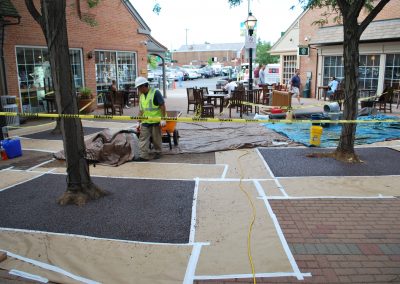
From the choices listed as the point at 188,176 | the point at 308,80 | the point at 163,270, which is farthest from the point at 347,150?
the point at 308,80

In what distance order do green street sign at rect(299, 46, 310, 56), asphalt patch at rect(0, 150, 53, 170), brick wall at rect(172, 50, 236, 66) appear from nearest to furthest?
asphalt patch at rect(0, 150, 53, 170) → green street sign at rect(299, 46, 310, 56) → brick wall at rect(172, 50, 236, 66)

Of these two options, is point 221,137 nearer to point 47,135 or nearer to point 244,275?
point 47,135

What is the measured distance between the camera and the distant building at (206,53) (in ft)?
331

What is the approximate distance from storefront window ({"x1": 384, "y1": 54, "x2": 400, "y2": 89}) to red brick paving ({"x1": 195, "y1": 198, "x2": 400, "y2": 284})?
15270mm

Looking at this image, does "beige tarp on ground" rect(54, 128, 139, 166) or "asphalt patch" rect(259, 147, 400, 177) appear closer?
"asphalt patch" rect(259, 147, 400, 177)

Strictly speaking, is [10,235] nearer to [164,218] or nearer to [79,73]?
[164,218]

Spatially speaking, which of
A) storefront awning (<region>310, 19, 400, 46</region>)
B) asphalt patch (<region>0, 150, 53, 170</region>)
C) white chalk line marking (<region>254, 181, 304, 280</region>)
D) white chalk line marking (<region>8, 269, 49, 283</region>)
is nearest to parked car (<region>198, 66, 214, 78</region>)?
storefront awning (<region>310, 19, 400, 46</region>)

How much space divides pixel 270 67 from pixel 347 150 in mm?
24502

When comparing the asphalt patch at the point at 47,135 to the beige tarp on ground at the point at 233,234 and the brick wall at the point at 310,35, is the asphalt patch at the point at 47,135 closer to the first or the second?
the beige tarp on ground at the point at 233,234

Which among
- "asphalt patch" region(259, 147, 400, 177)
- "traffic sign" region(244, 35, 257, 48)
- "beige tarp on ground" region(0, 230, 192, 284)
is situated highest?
"traffic sign" region(244, 35, 257, 48)

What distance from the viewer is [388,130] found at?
11.6m

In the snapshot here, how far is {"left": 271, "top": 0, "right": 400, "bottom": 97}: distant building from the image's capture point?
1922 centimetres

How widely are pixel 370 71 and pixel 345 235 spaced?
1806cm

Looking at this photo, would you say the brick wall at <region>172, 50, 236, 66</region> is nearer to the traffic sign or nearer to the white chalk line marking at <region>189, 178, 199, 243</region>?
the traffic sign
